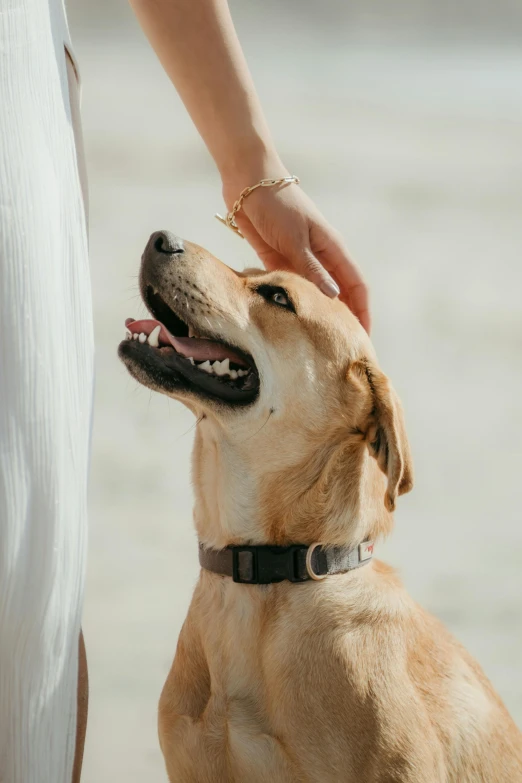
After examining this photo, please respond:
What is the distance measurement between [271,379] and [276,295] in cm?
21

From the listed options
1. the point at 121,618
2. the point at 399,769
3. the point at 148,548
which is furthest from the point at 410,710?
the point at 148,548

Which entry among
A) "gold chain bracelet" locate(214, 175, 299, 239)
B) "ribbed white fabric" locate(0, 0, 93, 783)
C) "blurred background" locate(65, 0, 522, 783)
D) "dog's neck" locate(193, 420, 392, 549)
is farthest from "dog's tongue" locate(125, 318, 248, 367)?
"blurred background" locate(65, 0, 522, 783)

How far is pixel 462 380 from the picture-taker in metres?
5.30

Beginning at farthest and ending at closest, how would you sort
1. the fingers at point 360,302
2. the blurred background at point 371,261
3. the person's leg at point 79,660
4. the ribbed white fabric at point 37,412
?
the blurred background at point 371,261, the fingers at point 360,302, the person's leg at point 79,660, the ribbed white fabric at point 37,412

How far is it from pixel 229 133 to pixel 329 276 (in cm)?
39

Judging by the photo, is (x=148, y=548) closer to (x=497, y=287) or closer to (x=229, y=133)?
(x=229, y=133)

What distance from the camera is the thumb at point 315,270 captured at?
218 centimetres

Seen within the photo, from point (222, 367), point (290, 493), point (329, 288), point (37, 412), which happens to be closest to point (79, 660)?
point (37, 412)

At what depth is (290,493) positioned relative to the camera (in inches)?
79.0

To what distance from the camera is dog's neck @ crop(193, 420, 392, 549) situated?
77.9 inches

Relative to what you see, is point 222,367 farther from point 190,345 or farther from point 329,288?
point 329,288

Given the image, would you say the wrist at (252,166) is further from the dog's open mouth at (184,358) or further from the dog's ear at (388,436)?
the dog's ear at (388,436)

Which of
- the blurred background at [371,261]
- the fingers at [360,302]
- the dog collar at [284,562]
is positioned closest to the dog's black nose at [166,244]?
the fingers at [360,302]

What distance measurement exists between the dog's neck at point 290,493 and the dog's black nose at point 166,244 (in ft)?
1.23
